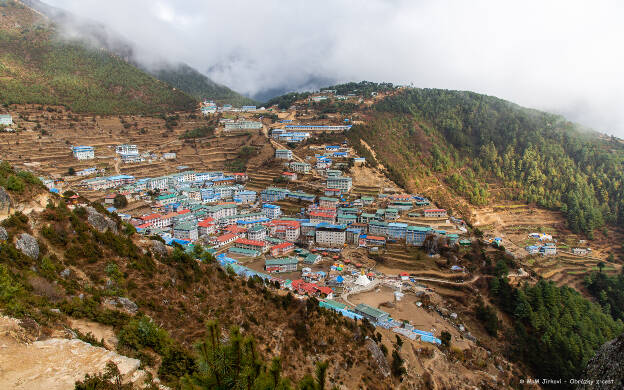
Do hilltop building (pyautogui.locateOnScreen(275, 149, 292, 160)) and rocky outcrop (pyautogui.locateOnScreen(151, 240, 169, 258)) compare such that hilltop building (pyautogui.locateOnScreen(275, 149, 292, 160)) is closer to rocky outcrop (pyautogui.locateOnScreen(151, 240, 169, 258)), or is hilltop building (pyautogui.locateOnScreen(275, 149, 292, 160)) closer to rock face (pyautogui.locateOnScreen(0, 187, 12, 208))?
rocky outcrop (pyautogui.locateOnScreen(151, 240, 169, 258))

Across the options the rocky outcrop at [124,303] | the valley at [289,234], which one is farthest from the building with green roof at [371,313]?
the rocky outcrop at [124,303]

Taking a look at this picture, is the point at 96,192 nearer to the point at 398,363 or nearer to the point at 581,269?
the point at 398,363

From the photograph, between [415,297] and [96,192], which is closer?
[415,297]

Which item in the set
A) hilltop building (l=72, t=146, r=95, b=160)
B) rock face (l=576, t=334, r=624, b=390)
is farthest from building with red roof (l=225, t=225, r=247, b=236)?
rock face (l=576, t=334, r=624, b=390)

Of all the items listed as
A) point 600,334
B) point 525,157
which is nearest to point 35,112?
point 600,334

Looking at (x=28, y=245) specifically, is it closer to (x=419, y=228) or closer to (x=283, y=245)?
(x=283, y=245)
